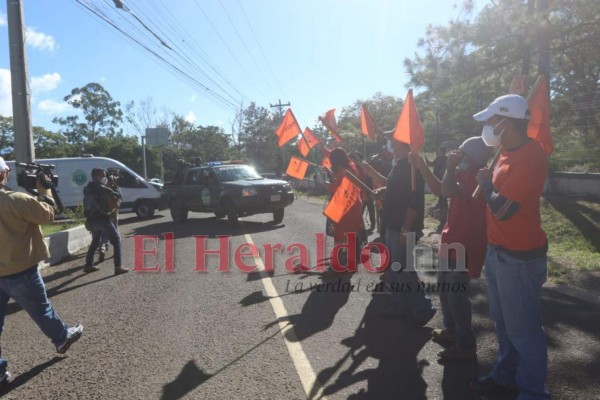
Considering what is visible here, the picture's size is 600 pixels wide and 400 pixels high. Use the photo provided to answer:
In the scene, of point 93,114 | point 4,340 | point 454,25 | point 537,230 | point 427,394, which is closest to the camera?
point 537,230

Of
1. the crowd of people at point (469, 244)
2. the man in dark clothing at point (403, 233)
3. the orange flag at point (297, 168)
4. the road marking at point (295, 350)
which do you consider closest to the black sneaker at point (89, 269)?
the road marking at point (295, 350)

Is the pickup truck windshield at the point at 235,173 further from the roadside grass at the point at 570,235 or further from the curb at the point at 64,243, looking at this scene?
the roadside grass at the point at 570,235

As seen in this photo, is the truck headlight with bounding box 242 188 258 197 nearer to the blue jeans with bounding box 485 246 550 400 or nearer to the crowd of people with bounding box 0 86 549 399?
the crowd of people with bounding box 0 86 549 399

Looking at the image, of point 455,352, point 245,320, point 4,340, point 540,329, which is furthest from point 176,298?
point 540,329

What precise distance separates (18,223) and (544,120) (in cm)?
Answer: 434

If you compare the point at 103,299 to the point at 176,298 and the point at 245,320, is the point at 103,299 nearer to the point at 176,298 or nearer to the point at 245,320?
the point at 176,298

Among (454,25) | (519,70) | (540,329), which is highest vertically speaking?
(454,25)

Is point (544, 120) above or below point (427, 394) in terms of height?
above

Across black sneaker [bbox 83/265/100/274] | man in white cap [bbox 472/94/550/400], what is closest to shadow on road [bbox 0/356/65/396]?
man in white cap [bbox 472/94/550/400]

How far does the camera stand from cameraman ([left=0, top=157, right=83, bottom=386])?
12.3 feet

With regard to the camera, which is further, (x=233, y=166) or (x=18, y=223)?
(x=233, y=166)

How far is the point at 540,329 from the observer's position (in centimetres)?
287

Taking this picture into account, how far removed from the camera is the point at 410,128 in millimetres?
4160

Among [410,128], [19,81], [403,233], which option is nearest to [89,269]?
[19,81]
